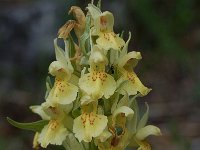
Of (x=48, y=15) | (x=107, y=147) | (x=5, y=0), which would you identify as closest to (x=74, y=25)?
(x=107, y=147)

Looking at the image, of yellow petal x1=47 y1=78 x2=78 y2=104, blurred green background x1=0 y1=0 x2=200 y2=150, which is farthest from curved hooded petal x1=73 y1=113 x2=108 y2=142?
blurred green background x1=0 y1=0 x2=200 y2=150

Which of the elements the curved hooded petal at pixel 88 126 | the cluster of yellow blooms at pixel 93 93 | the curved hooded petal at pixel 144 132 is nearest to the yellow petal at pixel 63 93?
the cluster of yellow blooms at pixel 93 93

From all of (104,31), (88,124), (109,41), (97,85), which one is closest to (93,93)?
(97,85)

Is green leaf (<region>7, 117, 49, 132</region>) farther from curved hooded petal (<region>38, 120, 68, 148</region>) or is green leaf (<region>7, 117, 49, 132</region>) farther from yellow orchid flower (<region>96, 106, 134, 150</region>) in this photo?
yellow orchid flower (<region>96, 106, 134, 150</region>)

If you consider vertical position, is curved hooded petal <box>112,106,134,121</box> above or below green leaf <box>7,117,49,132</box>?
above

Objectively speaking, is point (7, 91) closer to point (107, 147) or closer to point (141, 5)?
point (141, 5)

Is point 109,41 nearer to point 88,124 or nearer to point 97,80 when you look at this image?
point 97,80

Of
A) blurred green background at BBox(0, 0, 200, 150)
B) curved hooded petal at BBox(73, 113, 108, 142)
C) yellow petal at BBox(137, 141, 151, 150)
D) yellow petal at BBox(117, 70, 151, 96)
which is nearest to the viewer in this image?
curved hooded petal at BBox(73, 113, 108, 142)
